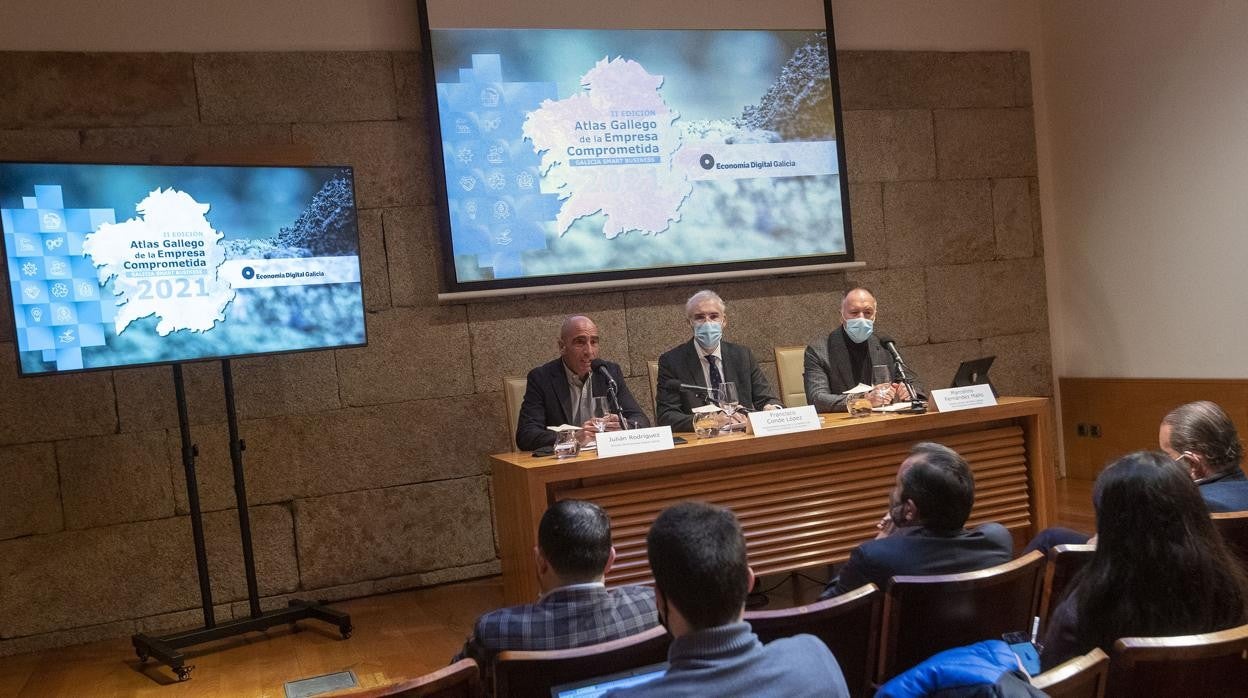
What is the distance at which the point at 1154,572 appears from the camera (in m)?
1.89

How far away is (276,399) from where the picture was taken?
502 centimetres

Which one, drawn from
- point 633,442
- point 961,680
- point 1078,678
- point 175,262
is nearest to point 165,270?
point 175,262

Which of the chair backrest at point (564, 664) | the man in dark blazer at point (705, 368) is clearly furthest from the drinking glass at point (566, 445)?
the chair backrest at point (564, 664)

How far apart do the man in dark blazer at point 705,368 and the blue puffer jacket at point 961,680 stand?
293 cm

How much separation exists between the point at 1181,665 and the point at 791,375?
11.4 feet

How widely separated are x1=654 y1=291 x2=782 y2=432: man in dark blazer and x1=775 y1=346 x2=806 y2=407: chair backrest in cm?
27

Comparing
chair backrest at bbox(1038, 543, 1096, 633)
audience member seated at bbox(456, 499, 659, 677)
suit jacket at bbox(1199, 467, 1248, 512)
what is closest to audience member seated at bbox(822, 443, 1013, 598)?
chair backrest at bbox(1038, 543, 1096, 633)

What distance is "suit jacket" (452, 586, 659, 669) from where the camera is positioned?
2059 mm

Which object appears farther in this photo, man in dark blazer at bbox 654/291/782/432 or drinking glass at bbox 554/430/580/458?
man in dark blazer at bbox 654/291/782/432

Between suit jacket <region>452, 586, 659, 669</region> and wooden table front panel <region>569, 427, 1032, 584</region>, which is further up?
suit jacket <region>452, 586, 659, 669</region>

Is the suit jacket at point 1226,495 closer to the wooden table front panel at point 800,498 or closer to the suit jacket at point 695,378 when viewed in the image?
the wooden table front panel at point 800,498

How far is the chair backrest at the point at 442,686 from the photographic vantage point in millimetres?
1685

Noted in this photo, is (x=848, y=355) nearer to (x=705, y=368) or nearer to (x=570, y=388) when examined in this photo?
(x=705, y=368)

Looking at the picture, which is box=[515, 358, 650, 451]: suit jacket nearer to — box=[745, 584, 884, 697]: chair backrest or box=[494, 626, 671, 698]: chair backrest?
box=[745, 584, 884, 697]: chair backrest
